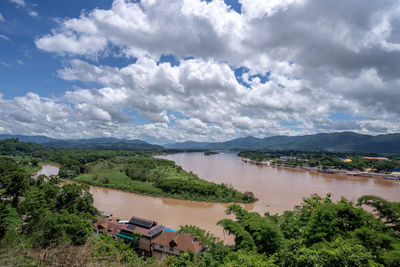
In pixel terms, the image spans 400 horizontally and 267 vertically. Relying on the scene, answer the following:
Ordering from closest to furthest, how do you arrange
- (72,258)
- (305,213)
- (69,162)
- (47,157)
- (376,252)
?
(72,258) → (376,252) → (305,213) → (69,162) → (47,157)

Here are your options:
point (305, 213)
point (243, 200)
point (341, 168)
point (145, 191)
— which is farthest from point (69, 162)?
point (341, 168)

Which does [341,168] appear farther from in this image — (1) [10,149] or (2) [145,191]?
(1) [10,149]

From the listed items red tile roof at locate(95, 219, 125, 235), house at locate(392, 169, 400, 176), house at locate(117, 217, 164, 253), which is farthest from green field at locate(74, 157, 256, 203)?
house at locate(392, 169, 400, 176)

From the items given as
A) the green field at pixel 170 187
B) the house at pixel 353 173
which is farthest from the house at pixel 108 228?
the house at pixel 353 173

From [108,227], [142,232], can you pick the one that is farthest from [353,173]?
[108,227]

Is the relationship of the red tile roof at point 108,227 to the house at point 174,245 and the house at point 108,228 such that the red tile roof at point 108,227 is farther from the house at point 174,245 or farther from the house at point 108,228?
the house at point 174,245
